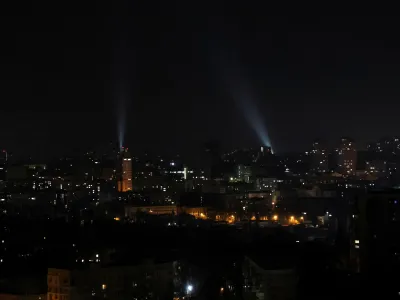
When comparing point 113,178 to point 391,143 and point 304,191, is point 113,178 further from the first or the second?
point 391,143

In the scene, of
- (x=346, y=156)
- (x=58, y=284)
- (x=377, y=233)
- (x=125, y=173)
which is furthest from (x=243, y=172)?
(x=58, y=284)

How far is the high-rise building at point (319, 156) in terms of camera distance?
99.1ft

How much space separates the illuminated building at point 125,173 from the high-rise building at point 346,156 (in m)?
8.73

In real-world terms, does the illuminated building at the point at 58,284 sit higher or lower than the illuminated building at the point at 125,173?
lower

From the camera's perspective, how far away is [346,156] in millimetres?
29016

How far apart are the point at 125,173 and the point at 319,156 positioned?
376 inches

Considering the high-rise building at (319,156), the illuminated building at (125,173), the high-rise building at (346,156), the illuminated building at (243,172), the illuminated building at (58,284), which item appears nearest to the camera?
the illuminated building at (58,284)

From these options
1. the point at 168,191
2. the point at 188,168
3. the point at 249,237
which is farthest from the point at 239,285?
the point at 188,168

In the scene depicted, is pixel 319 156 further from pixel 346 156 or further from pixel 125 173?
pixel 125 173

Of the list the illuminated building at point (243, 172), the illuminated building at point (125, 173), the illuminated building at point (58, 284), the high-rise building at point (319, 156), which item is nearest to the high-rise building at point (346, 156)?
the high-rise building at point (319, 156)

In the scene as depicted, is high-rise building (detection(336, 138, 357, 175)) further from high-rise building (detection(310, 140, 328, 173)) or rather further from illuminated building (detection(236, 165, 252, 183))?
illuminated building (detection(236, 165, 252, 183))

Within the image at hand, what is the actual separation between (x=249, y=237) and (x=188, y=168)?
16893mm

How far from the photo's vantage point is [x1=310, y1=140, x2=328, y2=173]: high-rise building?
30.2 m

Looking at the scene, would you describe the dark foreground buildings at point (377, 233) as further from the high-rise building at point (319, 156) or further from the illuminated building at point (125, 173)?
the high-rise building at point (319, 156)
